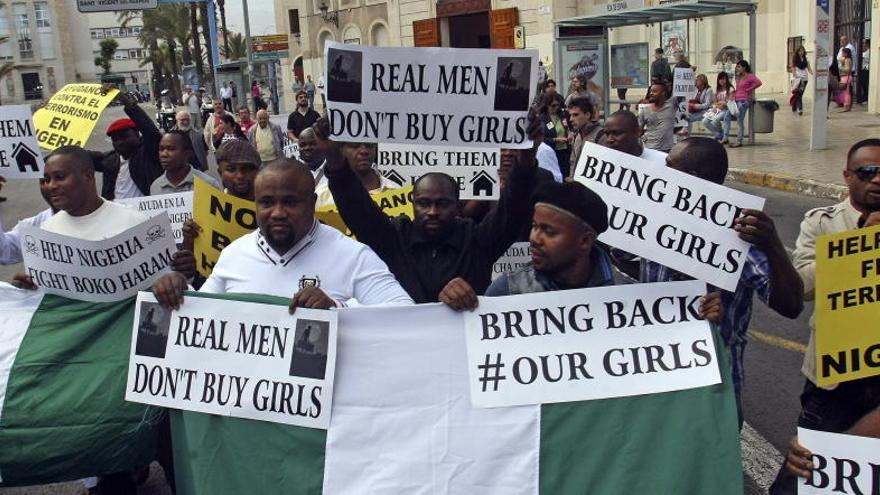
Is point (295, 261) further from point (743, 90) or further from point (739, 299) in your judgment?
point (743, 90)

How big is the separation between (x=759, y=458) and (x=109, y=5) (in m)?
21.9

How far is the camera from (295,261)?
11.6 ft

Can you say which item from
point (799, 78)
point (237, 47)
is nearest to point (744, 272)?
point (799, 78)

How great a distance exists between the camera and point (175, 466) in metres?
3.47

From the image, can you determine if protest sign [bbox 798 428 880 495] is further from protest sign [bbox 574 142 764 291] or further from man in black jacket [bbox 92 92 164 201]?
man in black jacket [bbox 92 92 164 201]

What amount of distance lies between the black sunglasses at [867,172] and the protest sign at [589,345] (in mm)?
751

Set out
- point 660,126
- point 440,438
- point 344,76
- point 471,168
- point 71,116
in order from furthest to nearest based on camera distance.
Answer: point 660,126, point 71,116, point 471,168, point 344,76, point 440,438

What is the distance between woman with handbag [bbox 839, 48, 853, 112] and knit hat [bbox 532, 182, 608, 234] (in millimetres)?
20800

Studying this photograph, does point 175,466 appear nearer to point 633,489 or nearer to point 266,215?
point 266,215

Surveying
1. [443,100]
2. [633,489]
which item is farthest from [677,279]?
[443,100]

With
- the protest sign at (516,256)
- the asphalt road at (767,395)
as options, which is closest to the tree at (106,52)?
the asphalt road at (767,395)

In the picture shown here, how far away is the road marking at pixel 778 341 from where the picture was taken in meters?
6.46

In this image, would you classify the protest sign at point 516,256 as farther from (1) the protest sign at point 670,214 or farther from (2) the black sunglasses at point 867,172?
(2) the black sunglasses at point 867,172

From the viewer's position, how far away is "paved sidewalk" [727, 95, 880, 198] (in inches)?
508
